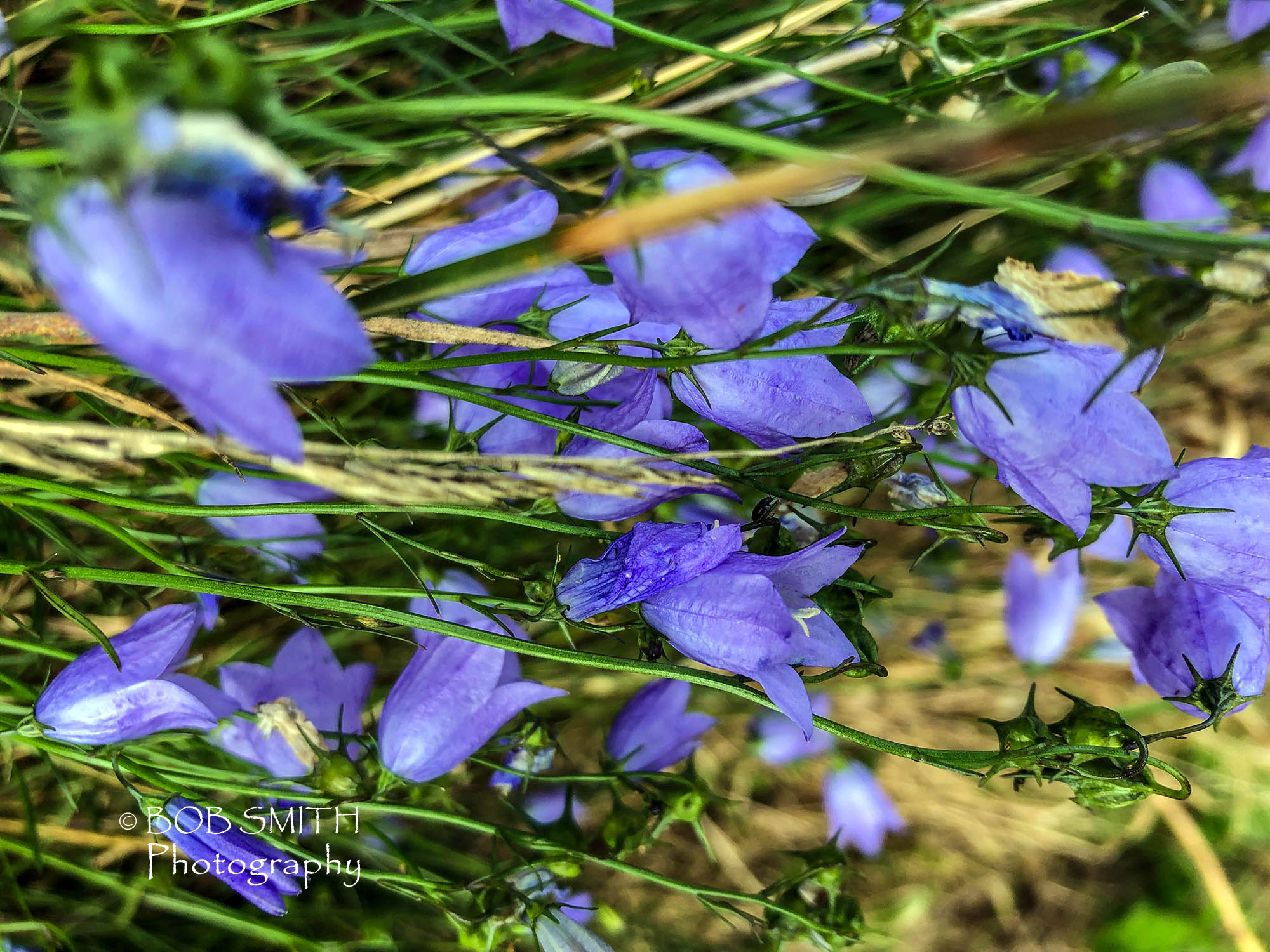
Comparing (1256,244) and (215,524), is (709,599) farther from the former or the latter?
(215,524)

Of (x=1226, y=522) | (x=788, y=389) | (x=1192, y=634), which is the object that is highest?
(x=788, y=389)

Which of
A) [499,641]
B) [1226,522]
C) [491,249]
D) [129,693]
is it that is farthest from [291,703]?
[1226,522]

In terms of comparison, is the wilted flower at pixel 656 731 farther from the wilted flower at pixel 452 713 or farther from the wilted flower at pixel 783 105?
the wilted flower at pixel 783 105

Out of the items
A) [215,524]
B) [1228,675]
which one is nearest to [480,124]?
[215,524]

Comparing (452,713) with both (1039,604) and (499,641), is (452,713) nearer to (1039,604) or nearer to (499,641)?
(499,641)

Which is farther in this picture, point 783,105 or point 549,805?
point 549,805
